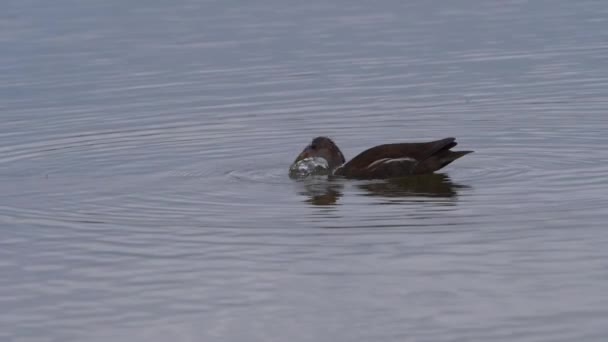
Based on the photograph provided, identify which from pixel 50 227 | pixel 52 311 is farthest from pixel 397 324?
pixel 50 227

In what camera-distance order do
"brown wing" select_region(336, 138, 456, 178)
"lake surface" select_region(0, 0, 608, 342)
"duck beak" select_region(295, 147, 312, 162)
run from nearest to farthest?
"lake surface" select_region(0, 0, 608, 342)
"brown wing" select_region(336, 138, 456, 178)
"duck beak" select_region(295, 147, 312, 162)

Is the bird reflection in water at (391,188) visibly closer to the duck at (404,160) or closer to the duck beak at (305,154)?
the duck at (404,160)

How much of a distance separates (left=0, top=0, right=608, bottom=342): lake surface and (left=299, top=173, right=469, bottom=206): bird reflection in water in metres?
A: 0.05

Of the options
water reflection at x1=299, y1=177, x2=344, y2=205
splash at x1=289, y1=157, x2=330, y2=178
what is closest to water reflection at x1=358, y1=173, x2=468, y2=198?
water reflection at x1=299, y1=177, x2=344, y2=205

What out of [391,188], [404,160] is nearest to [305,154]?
[404,160]

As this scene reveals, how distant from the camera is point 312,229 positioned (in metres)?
13.6

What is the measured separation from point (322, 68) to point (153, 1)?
12.5 m

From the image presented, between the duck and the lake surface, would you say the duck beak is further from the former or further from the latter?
the duck

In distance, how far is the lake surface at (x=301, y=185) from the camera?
1084cm

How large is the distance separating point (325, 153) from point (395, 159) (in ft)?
2.86

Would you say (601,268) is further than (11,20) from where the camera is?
No

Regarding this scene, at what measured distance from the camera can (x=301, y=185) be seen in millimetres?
16438

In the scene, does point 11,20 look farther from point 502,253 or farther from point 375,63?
point 502,253

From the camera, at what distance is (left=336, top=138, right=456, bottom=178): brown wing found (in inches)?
647
